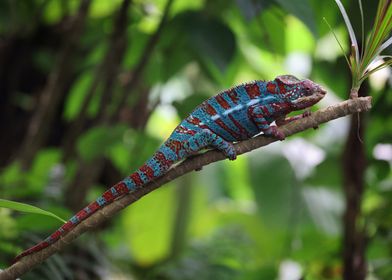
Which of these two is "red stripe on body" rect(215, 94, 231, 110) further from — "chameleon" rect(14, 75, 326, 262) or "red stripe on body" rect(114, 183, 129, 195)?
"red stripe on body" rect(114, 183, 129, 195)

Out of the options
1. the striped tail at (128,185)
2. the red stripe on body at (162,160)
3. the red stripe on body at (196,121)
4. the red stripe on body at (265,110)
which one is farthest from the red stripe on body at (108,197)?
the red stripe on body at (265,110)

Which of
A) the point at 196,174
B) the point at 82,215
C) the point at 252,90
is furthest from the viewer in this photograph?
the point at 196,174

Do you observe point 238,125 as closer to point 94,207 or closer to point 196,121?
point 196,121

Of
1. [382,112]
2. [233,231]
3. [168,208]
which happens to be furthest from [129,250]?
[382,112]

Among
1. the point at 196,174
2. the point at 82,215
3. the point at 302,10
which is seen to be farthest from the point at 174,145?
the point at 196,174

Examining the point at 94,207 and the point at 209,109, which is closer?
the point at 94,207

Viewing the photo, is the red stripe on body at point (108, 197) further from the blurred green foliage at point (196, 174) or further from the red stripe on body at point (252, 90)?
the red stripe on body at point (252, 90)

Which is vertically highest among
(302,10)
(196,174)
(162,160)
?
(302,10)

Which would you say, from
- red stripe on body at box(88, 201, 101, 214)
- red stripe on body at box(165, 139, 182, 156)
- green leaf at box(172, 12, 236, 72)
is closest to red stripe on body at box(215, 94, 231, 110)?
red stripe on body at box(165, 139, 182, 156)
